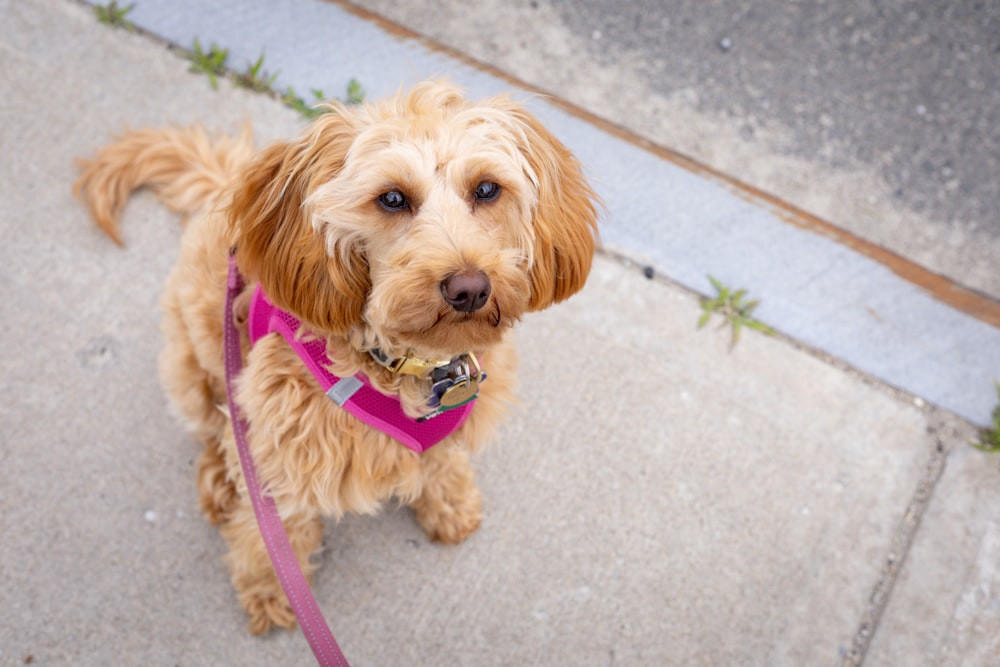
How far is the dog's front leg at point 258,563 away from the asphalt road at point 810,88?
7.53 ft

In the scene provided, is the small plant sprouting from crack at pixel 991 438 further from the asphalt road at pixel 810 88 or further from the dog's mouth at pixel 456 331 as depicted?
the dog's mouth at pixel 456 331

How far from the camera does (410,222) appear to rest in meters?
1.70

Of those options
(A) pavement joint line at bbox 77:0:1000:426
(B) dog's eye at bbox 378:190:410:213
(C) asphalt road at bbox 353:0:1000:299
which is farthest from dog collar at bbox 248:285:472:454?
(C) asphalt road at bbox 353:0:1000:299

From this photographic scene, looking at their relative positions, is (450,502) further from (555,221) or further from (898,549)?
(898,549)

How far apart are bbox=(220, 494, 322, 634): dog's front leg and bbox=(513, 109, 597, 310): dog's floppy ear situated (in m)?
1.11

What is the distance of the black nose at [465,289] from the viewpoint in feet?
5.19

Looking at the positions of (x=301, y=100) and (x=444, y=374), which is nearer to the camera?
(x=444, y=374)

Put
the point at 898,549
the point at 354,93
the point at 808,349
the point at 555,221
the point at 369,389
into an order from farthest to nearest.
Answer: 1. the point at 354,93
2. the point at 808,349
3. the point at 898,549
4. the point at 369,389
5. the point at 555,221

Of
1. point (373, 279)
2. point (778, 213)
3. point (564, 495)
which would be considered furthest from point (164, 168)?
point (778, 213)

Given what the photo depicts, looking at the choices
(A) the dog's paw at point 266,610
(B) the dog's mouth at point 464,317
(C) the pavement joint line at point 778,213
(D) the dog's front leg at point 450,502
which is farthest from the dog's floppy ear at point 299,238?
(C) the pavement joint line at point 778,213

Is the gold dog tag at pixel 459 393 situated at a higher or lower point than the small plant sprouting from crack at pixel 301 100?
lower

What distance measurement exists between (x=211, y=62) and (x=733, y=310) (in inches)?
101

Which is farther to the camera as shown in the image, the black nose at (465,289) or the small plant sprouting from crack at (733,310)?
the small plant sprouting from crack at (733,310)

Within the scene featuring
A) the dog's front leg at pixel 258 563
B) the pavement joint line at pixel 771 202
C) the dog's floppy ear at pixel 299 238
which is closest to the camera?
the dog's floppy ear at pixel 299 238
